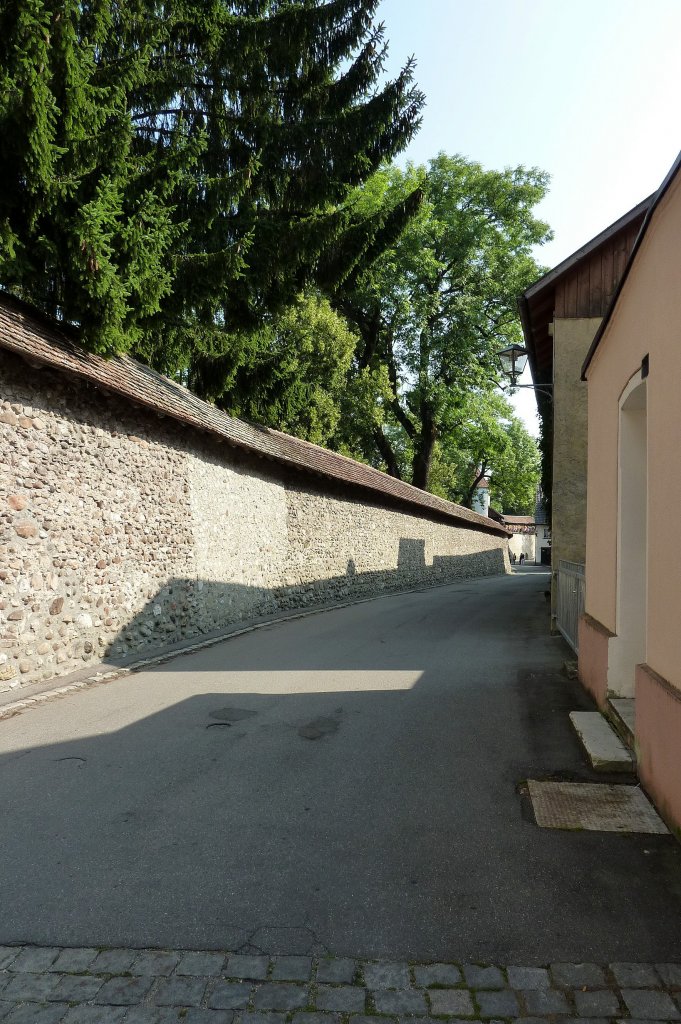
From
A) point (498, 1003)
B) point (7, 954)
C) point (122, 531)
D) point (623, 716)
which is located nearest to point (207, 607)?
point (122, 531)

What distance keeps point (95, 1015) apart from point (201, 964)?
43cm

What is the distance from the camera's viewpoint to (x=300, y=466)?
57.4 ft

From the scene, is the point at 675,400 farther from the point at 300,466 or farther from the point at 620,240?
the point at 300,466

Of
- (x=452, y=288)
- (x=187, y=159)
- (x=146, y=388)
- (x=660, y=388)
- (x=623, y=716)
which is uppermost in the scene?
(x=452, y=288)

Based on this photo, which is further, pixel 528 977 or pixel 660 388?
pixel 660 388

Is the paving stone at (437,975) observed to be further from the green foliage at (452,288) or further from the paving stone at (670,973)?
the green foliage at (452,288)

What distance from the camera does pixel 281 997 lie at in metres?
2.78

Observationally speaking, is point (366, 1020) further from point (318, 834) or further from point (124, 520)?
point (124, 520)

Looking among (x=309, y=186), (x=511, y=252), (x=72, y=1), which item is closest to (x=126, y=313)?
(x=72, y=1)

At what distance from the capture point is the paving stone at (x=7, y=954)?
118 inches

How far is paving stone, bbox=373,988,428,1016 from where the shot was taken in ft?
8.86

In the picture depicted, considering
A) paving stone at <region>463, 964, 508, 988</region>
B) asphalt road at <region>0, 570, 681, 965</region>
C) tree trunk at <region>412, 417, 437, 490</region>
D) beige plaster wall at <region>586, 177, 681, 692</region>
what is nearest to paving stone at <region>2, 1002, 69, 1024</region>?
asphalt road at <region>0, 570, 681, 965</region>

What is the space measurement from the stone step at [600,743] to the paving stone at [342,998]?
3.17 meters

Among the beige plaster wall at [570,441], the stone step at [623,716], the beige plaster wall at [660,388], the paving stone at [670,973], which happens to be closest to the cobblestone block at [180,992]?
the paving stone at [670,973]
